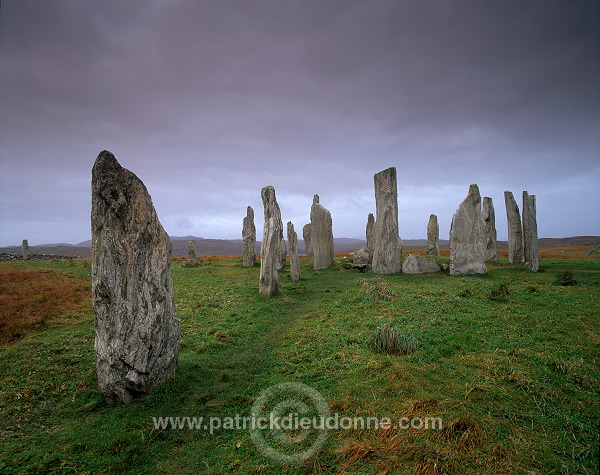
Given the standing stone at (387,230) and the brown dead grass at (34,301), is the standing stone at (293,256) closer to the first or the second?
the standing stone at (387,230)

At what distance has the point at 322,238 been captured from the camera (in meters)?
21.8

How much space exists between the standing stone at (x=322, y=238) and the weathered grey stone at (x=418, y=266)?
18.0 ft

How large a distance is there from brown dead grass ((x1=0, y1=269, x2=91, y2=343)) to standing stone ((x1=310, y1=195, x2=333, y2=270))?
13576 millimetres

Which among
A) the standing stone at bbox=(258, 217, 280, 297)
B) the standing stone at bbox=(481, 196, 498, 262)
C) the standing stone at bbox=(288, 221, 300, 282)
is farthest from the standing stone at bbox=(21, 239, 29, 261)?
the standing stone at bbox=(481, 196, 498, 262)

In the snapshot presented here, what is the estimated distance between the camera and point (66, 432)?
454 cm

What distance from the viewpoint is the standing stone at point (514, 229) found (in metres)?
20.3

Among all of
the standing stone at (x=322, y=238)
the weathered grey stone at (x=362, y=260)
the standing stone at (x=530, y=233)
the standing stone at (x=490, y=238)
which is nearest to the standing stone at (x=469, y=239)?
the standing stone at (x=530, y=233)

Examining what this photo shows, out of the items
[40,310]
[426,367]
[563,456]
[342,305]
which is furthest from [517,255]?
[40,310]

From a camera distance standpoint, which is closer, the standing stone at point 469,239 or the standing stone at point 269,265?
the standing stone at point 269,265

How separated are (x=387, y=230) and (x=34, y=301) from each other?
57.3ft

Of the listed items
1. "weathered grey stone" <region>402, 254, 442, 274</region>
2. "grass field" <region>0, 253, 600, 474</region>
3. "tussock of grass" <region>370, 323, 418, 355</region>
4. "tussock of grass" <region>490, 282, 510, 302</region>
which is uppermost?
"weathered grey stone" <region>402, 254, 442, 274</region>

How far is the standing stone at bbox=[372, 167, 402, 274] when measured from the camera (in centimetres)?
1891

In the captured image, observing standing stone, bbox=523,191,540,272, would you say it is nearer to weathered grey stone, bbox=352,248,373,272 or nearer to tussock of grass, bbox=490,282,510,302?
tussock of grass, bbox=490,282,510,302

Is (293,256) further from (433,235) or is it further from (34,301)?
(433,235)
